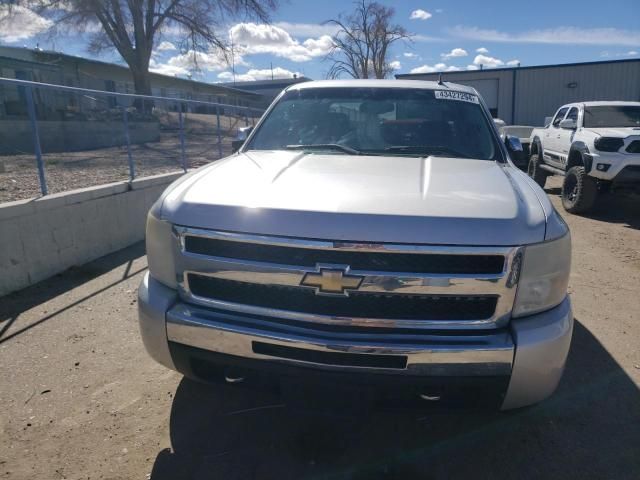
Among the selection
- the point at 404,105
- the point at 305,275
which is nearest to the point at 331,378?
the point at 305,275

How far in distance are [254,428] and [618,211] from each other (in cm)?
917

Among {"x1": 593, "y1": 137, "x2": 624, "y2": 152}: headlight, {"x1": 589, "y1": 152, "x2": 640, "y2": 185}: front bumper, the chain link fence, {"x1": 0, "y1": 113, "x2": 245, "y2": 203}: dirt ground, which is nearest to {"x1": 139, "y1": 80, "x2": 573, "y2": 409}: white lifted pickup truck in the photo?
the chain link fence

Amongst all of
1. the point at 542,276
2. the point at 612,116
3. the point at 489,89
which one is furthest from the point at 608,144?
the point at 489,89

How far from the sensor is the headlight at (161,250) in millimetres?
2285

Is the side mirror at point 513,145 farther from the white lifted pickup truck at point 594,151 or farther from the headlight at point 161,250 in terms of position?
the white lifted pickup truck at point 594,151

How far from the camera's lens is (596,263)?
5.77m

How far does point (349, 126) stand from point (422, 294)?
1.78 meters

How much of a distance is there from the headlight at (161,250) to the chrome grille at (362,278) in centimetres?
8

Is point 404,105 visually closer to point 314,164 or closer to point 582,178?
point 314,164

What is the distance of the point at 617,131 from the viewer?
830 cm

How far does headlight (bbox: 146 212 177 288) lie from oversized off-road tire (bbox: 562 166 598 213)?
8216 mm

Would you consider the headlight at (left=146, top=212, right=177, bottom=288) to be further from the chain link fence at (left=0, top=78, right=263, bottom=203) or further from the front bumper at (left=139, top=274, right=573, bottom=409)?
the chain link fence at (left=0, top=78, right=263, bottom=203)

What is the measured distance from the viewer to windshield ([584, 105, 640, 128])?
9195 mm

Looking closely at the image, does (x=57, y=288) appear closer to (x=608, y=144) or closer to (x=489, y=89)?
(x=608, y=144)
